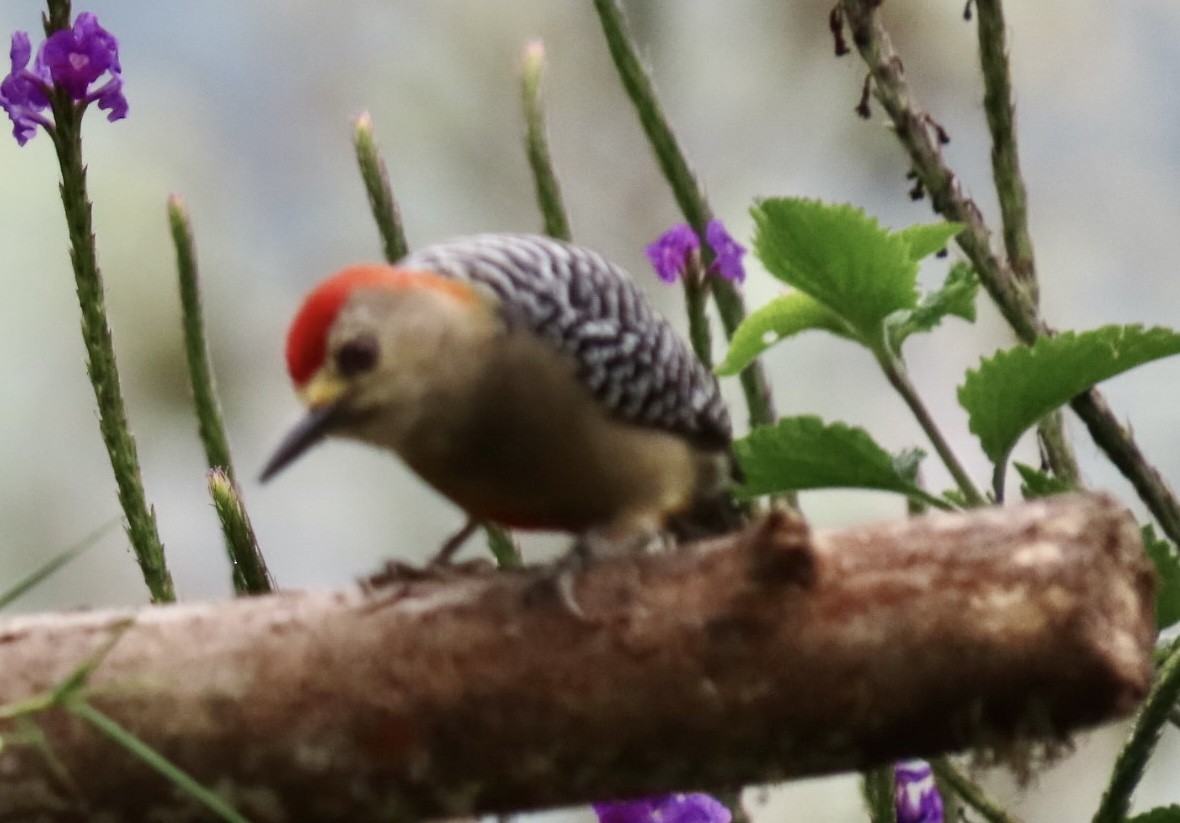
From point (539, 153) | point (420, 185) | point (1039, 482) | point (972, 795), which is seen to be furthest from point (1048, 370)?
point (420, 185)

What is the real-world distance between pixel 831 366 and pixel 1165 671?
4.49 feet

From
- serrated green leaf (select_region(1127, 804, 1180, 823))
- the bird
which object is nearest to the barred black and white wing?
the bird

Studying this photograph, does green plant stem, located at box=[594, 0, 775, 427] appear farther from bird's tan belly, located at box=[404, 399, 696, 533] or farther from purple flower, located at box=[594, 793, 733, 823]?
purple flower, located at box=[594, 793, 733, 823]

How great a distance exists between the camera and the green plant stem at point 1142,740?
1.00 metres

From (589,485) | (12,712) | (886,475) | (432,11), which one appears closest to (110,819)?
(12,712)

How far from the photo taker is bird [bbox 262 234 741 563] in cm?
93

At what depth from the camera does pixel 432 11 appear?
7.91 feet

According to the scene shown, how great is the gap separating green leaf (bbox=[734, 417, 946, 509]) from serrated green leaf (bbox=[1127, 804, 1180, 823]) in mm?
273

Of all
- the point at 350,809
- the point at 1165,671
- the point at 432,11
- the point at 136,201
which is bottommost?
the point at 1165,671

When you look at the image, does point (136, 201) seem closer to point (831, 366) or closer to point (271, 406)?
point (271, 406)

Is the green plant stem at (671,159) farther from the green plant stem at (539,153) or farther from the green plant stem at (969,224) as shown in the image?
the green plant stem at (969,224)

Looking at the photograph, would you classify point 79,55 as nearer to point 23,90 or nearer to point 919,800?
point 23,90

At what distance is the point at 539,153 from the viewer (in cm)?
142

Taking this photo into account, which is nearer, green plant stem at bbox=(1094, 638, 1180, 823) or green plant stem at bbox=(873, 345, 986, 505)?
green plant stem at bbox=(1094, 638, 1180, 823)
